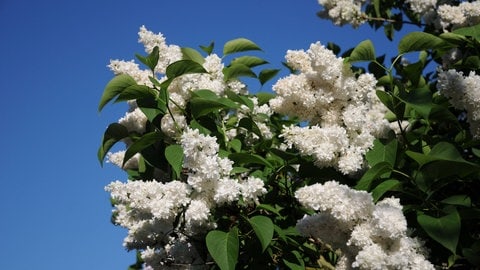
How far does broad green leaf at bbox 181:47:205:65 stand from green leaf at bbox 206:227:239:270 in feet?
3.38

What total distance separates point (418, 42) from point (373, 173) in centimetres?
77

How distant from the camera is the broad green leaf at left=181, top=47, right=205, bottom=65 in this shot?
2910 mm

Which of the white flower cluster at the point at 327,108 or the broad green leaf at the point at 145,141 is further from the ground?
the broad green leaf at the point at 145,141

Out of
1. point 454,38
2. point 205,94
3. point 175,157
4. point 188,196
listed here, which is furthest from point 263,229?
point 454,38

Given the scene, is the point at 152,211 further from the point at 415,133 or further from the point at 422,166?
the point at 415,133

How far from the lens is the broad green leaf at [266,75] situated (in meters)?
3.15

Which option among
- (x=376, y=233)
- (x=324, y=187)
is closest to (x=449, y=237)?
(x=376, y=233)

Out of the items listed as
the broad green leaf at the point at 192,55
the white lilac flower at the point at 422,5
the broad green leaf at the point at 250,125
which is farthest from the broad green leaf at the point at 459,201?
the white lilac flower at the point at 422,5

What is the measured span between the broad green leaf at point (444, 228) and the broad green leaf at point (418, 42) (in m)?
0.88

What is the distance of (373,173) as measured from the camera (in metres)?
2.16

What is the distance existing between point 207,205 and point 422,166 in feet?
2.74

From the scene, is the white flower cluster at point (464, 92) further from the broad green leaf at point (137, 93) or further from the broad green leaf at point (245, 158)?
the broad green leaf at point (137, 93)

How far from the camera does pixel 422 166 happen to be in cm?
218

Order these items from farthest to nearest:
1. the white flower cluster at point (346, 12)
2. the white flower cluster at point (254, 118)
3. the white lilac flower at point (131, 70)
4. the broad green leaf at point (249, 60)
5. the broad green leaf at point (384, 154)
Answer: the white flower cluster at point (346, 12)
the broad green leaf at point (249, 60)
the white flower cluster at point (254, 118)
the white lilac flower at point (131, 70)
the broad green leaf at point (384, 154)
